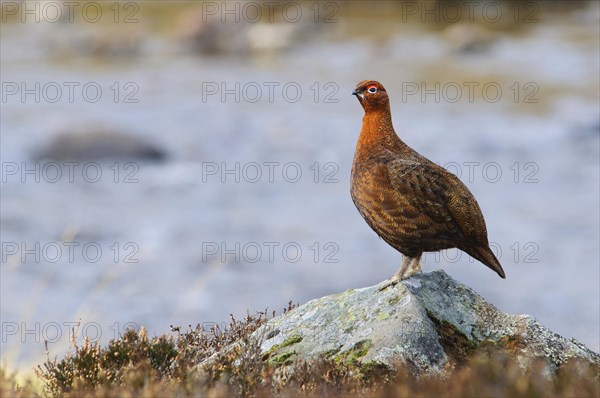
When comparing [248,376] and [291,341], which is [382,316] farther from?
[248,376]

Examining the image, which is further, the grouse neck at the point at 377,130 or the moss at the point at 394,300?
the grouse neck at the point at 377,130

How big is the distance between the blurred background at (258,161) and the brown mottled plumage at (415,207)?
2.87 m

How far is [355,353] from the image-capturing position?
4.91m

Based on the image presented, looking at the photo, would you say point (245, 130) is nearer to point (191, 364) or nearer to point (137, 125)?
point (137, 125)

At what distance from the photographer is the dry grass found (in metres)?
3.69

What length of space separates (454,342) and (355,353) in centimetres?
61

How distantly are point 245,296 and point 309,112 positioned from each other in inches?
409

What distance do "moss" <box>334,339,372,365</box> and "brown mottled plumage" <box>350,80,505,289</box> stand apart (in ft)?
1.75

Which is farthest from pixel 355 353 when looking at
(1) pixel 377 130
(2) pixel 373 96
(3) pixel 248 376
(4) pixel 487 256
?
(2) pixel 373 96

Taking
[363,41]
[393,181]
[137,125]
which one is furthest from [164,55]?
[393,181]

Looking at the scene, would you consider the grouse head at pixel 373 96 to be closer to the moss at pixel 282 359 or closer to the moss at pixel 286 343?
the moss at pixel 286 343

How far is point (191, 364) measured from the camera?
487 cm

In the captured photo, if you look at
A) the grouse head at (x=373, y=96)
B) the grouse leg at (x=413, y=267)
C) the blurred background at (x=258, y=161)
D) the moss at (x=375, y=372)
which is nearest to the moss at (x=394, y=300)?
the grouse leg at (x=413, y=267)

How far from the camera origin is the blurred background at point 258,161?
13695 mm
